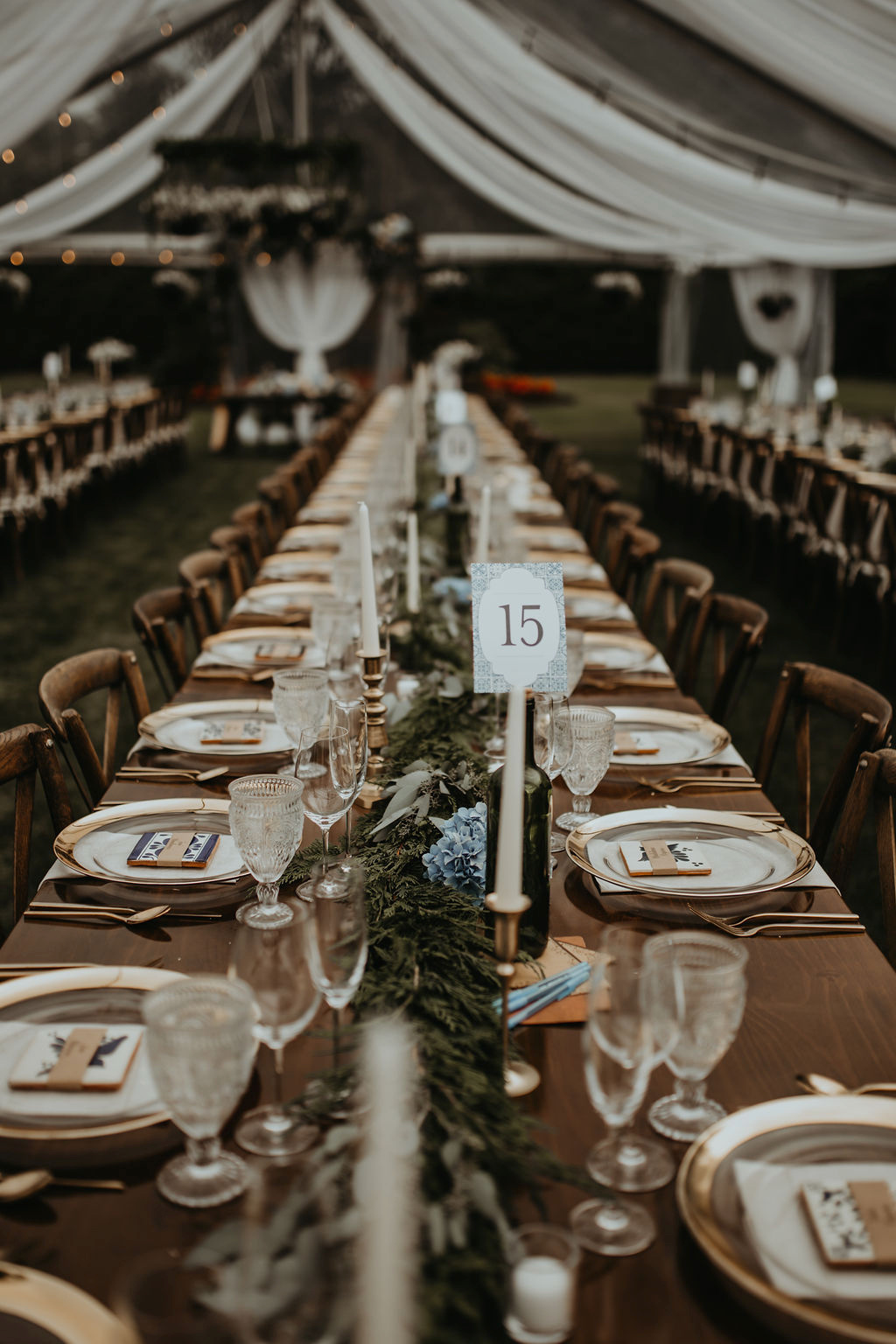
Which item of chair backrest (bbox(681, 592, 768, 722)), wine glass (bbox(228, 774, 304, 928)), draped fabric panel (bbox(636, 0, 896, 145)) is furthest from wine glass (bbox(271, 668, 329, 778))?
draped fabric panel (bbox(636, 0, 896, 145))

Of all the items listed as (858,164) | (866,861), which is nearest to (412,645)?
(866,861)

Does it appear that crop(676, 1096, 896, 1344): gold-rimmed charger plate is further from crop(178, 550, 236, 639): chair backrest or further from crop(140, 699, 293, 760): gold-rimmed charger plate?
crop(178, 550, 236, 639): chair backrest

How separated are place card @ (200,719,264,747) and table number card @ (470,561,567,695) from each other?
0.89 m

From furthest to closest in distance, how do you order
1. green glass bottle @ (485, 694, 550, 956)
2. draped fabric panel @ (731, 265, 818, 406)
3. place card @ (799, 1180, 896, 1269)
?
draped fabric panel @ (731, 265, 818, 406) → green glass bottle @ (485, 694, 550, 956) → place card @ (799, 1180, 896, 1269)

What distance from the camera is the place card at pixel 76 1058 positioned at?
3.97 ft

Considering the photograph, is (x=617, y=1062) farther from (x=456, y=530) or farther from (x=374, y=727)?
(x=456, y=530)

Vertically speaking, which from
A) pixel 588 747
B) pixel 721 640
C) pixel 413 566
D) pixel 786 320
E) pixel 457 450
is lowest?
pixel 721 640

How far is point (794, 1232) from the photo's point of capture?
3.35 feet

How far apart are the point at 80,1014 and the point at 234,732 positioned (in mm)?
1026

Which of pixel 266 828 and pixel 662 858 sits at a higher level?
pixel 266 828

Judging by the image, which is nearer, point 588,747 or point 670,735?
point 588,747

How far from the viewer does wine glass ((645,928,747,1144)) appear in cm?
104

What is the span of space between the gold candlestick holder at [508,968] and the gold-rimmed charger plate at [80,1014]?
327mm

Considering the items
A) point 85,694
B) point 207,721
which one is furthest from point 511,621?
point 85,694
